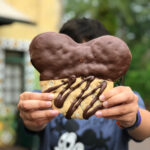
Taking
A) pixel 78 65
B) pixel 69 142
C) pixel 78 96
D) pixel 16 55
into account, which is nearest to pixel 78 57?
pixel 78 65

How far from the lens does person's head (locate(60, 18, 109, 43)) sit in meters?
1.76

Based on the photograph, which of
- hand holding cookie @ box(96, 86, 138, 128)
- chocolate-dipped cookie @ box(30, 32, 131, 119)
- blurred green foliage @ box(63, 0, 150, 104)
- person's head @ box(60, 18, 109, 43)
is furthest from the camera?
blurred green foliage @ box(63, 0, 150, 104)

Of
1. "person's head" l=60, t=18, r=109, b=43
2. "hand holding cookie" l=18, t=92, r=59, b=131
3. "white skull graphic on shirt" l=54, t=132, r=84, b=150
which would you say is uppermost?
"person's head" l=60, t=18, r=109, b=43

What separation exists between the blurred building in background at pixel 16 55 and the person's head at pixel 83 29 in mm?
3940

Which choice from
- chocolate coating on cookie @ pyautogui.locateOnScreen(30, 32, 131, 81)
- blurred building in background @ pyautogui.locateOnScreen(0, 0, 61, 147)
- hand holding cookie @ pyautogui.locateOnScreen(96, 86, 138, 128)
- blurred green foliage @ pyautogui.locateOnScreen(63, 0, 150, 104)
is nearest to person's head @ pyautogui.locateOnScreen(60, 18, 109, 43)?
chocolate coating on cookie @ pyautogui.locateOnScreen(30, 32, 131, 81)

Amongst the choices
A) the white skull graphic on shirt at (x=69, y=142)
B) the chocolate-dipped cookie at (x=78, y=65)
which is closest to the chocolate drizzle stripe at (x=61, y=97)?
the chocolate-dipped cookie at (x=78, y=65)

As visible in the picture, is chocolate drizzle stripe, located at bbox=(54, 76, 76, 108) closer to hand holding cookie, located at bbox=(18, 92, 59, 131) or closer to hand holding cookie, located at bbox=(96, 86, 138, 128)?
hand holding cookie, located at bbox=(18, 92, 59, 131)

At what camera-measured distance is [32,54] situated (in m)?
1.45

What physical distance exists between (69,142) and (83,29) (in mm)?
748

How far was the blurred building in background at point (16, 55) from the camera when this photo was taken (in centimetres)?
582

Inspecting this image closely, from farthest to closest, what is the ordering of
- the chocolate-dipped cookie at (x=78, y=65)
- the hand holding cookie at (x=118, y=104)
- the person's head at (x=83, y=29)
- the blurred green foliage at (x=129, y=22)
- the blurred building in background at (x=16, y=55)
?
the blurred green foliage at (x=129, y=22)
the blurred building in background at (x=16, y=55)
the person's head at (x=83, y=29)
the chocolate-dipped cookie at (x=78, y=65)
the hand holding cookie at (x=118, y=104)

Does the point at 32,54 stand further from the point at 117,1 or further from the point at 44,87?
the point at 117,1

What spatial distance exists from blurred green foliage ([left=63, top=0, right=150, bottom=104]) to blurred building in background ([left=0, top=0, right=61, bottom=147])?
53 centimetres

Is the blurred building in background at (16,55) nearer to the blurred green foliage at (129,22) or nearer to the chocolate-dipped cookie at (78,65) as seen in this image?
the blurred green foliage at (129,22)
